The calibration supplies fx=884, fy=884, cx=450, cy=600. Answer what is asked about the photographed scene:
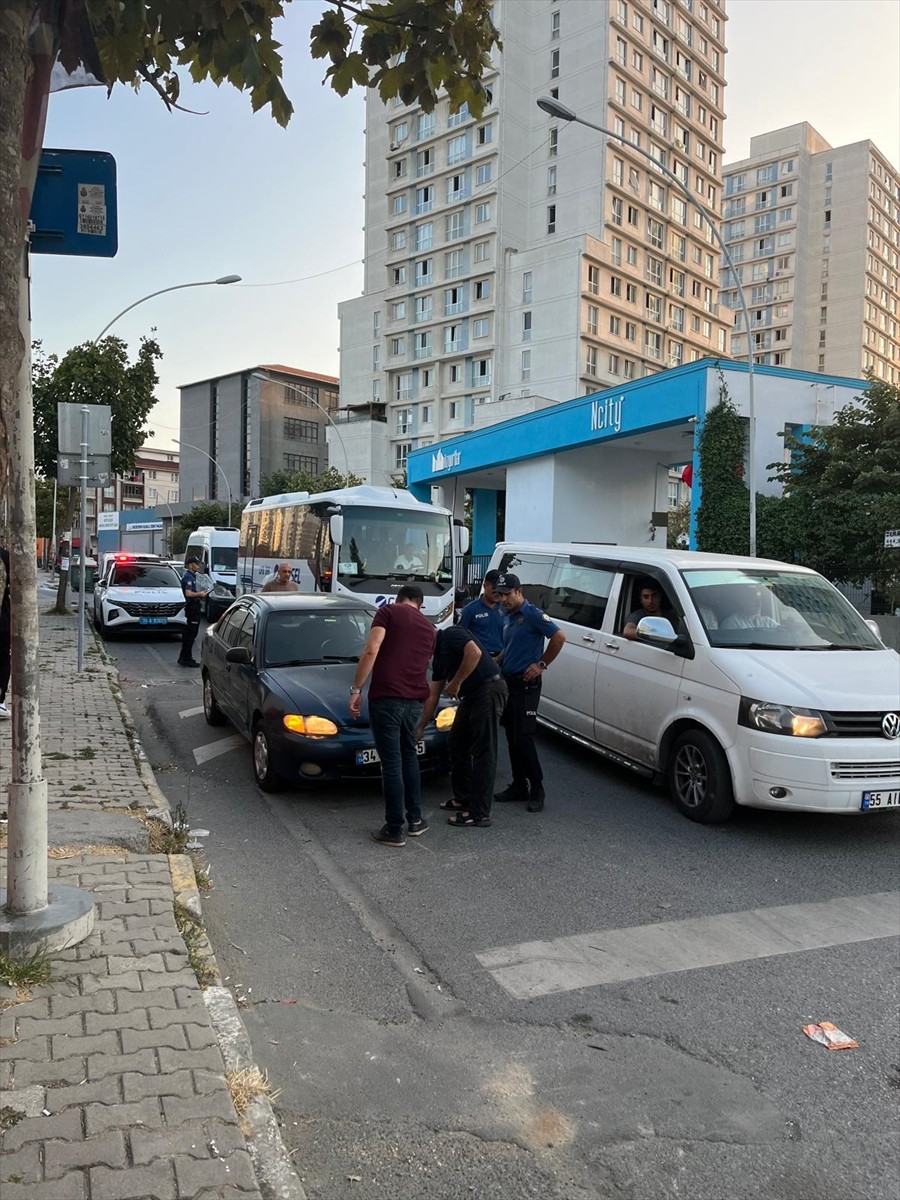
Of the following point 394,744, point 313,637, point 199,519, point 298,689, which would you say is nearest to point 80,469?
point 313,637

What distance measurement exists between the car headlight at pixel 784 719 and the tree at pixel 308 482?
26800 millimetres

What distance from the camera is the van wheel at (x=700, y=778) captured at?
6.27 metres

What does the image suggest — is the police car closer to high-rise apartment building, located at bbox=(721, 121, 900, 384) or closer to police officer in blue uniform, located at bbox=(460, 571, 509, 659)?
police officer in blue uniform, located at bbox=(460, 571, 509, 659)

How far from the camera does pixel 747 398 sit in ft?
68.4

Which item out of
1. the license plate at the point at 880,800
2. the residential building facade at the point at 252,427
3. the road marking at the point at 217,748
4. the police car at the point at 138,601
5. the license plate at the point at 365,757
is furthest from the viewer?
the residential building facade at the point at 252,427

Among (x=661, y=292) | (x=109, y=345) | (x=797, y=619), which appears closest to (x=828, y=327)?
(x=661, y=292)

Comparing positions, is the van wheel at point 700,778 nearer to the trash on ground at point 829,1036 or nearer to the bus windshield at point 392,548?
the trash on ground at point 829,1036

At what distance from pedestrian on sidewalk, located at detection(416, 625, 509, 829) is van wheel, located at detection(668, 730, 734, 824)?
57.9 inches

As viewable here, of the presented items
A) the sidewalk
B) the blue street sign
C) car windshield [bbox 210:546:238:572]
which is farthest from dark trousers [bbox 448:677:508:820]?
car windshield [bbox 210:546:238:572]

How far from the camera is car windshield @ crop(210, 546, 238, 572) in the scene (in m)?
28.5

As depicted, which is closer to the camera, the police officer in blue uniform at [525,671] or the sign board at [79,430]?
the police officer in blue uniform at [525,671]

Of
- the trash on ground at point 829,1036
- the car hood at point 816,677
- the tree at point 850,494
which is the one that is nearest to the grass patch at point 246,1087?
the trash on ground at point 829,1036

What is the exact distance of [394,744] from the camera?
5.75m

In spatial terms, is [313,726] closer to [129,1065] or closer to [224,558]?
[129,1065]
